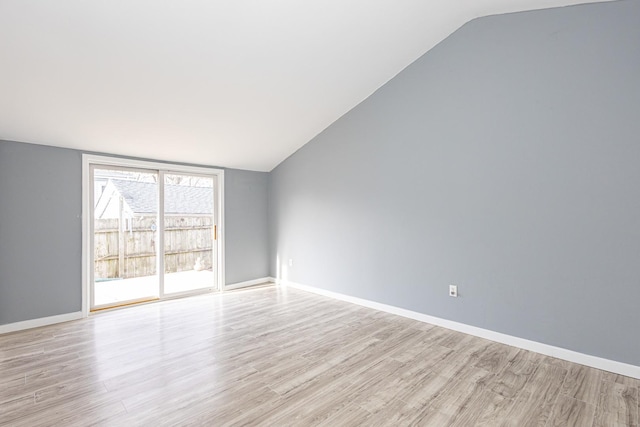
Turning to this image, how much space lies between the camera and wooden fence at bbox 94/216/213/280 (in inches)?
164

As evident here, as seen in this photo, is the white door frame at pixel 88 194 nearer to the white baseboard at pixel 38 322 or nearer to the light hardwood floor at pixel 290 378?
the white baseboard at pixel 38 322

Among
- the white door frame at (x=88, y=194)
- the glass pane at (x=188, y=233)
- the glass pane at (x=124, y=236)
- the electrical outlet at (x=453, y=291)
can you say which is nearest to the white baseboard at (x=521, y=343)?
the electrical outlet at (x=453, y=291)

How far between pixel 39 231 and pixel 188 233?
5.85 feet

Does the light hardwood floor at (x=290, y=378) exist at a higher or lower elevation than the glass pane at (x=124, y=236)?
lower

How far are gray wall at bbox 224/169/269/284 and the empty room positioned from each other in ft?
2.38

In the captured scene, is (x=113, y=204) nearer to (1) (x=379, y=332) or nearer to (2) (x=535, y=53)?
(1) (x=379, y=332)

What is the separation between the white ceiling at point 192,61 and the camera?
233 centimetres

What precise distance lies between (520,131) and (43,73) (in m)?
4.34

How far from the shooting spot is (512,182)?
116 inches

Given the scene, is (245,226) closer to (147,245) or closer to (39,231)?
(147,245)

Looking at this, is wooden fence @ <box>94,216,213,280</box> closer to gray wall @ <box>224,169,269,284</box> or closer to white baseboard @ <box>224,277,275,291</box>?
gray wall @ <box>224,169,269,284</box>

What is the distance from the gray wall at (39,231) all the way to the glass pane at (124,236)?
30 centimetres

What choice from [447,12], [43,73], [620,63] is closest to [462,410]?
[620,63]

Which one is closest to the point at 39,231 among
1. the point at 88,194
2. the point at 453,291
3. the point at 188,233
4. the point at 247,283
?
the point at 88,194
